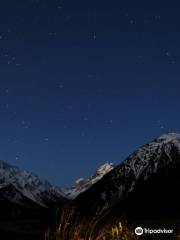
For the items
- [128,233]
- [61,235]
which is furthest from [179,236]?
[61,235]

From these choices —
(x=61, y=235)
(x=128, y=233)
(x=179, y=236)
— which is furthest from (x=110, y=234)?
(x=61, y=235)

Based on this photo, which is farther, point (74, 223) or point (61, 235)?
point (74, 223)

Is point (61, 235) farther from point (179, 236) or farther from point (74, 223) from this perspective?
point (179, 236)

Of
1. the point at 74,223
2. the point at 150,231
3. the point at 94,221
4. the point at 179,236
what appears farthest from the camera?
the point at 150,231

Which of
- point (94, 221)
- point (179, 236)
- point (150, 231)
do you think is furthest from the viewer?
point (150, 231)

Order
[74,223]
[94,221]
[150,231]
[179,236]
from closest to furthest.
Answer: [94,221], [74,223], [179,236], [150,231]

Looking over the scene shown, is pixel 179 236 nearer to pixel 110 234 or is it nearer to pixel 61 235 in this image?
pixel 110 234

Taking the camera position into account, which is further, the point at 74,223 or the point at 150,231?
the point at 150,231

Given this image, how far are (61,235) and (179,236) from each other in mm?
2913

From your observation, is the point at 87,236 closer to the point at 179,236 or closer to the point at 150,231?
the point at 179,236

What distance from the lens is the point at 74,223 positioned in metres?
9.43

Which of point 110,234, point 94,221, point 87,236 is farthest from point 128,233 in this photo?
point 94,221

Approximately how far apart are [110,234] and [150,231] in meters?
1.91

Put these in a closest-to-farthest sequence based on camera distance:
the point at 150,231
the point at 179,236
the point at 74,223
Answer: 1. the point at 74,223
2. the point at 179,236
3. the point at 150,231
